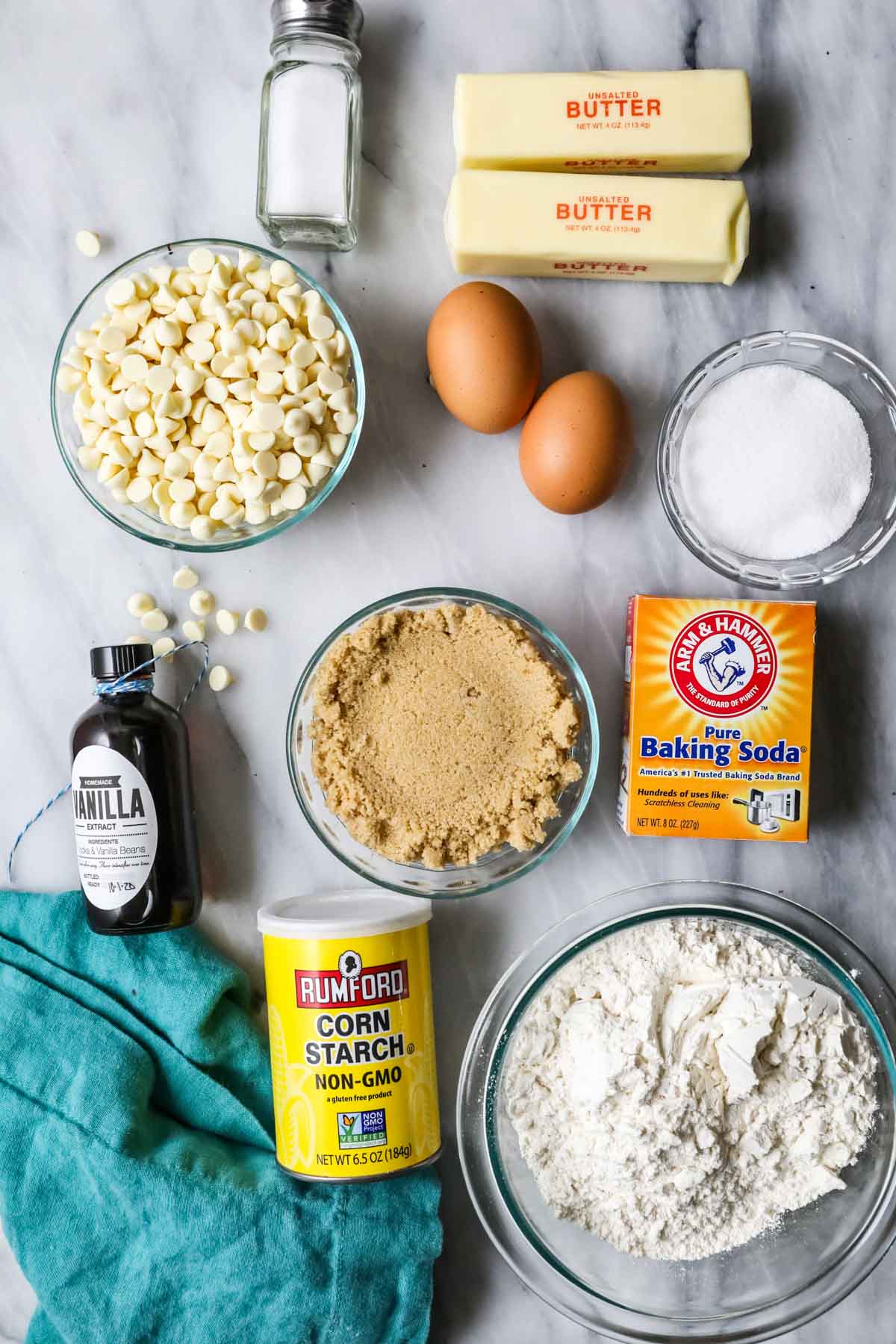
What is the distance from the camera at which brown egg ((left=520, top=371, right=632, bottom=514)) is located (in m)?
1.07

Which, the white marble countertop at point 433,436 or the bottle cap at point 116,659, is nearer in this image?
the bottle cap at point 116,659

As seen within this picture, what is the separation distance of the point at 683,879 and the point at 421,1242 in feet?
1.69

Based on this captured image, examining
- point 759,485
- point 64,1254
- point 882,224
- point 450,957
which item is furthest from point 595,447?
point 64,1254

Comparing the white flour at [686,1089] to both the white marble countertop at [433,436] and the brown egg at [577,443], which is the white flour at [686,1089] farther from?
the brown egg at [577,443]

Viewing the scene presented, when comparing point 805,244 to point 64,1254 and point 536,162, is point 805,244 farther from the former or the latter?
point 64,1254

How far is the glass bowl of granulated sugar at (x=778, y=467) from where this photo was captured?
1117mm

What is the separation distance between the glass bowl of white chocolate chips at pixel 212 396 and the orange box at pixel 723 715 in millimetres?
409

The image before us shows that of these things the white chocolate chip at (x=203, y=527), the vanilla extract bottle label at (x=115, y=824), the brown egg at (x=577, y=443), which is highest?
the brown egg at (x=577, y=443)

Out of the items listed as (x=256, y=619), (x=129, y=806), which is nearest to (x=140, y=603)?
(x=256, y=619)

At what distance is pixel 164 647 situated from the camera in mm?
1207

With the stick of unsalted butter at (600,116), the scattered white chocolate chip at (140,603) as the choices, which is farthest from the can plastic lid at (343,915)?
the stick of unsalted butter at (600,116)

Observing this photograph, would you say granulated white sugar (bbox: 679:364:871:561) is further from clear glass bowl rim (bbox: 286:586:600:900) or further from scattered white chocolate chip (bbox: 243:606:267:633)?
scattered white chocolate chip (bbox: 243:606:267:633)

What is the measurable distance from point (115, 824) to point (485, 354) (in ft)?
2.12

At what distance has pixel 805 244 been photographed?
3.98ft
